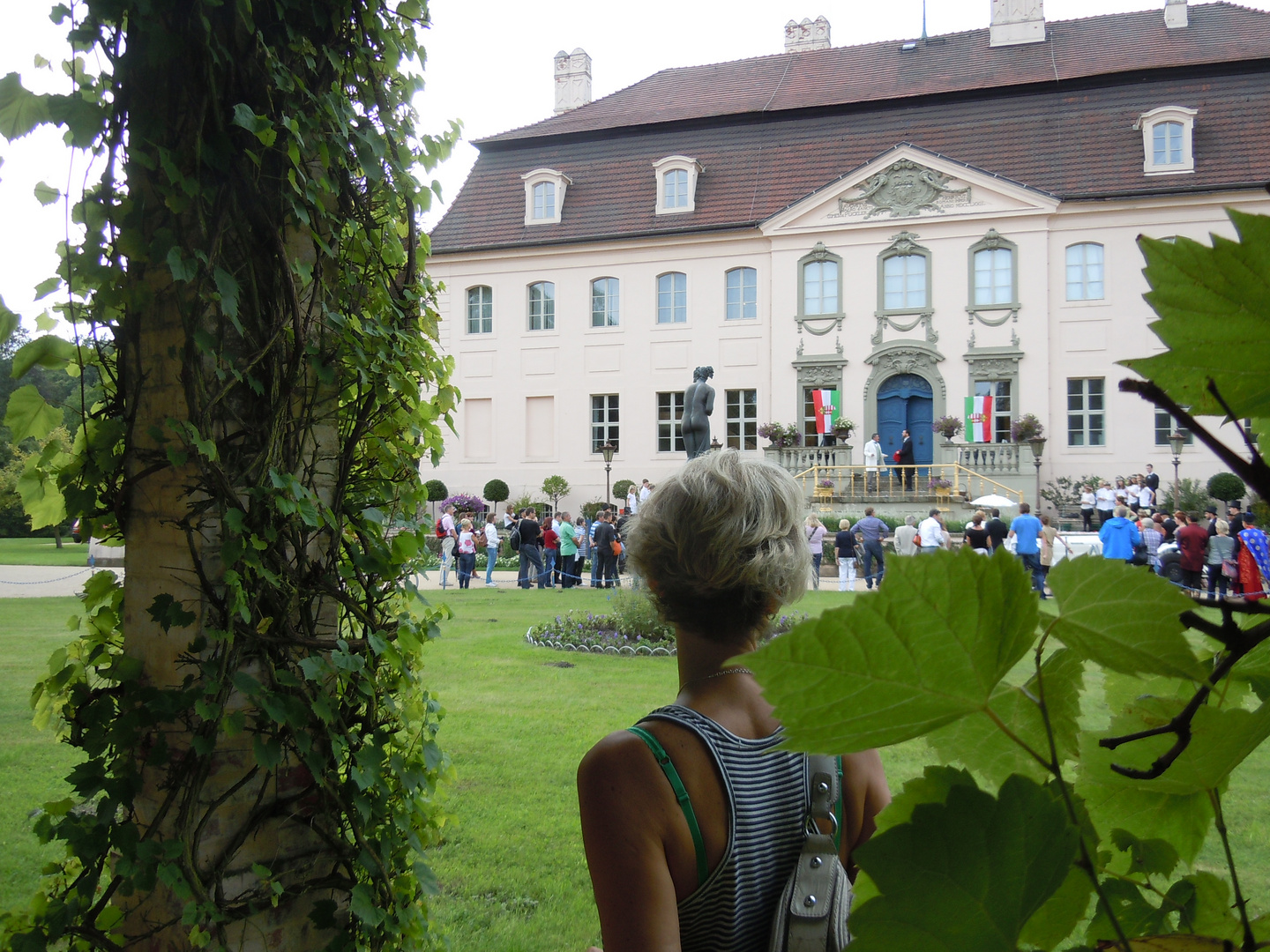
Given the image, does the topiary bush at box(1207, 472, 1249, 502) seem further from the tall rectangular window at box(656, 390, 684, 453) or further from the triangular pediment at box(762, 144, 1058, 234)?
the tall rectangular window at box(656, 390, 684, 453)

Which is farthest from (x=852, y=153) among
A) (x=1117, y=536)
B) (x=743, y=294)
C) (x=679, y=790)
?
(x=679, y=790)

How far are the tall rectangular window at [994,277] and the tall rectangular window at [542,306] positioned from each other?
10558 millimetres

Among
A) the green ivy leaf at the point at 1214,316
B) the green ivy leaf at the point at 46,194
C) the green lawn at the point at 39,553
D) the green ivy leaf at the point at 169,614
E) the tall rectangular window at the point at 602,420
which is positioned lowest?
the green lawn at the point at 39,553

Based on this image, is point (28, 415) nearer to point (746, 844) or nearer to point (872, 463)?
point (746, 844)

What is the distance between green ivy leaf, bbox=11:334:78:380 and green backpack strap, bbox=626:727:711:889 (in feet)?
4.42

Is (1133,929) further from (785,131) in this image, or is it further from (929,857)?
(785,131)

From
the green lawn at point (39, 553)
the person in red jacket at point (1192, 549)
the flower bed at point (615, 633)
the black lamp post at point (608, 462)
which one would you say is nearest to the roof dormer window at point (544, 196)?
the black lamp post at point (608, 462)

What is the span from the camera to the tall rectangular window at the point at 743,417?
23703 mm

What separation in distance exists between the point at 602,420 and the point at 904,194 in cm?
915

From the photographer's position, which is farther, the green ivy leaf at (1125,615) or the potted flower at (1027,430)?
the potted flower at (1027,430)

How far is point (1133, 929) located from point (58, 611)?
1366 cm

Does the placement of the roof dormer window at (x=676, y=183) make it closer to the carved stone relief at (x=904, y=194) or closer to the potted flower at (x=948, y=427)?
the carved stone relief at (x=904, y=194)

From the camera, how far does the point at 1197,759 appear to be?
0.33 m

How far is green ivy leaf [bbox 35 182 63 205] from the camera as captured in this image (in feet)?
5.88
